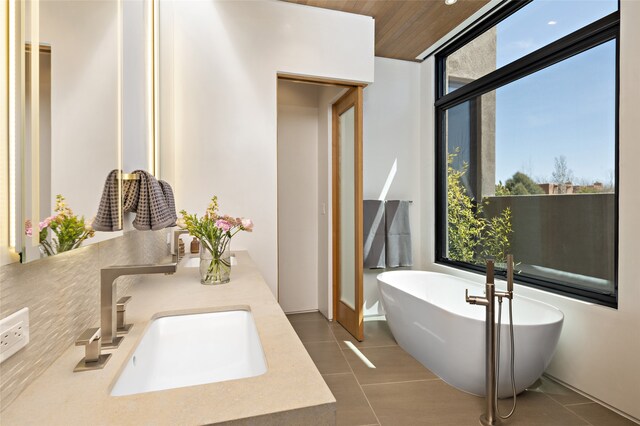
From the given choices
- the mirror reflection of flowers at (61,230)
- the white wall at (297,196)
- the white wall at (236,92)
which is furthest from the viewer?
the white wall at (297,196)

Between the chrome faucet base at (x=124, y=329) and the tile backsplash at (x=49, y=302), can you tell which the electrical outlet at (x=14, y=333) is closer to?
the tile backsplash at (x=49, y=302)

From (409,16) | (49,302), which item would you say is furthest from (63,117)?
(409,16)

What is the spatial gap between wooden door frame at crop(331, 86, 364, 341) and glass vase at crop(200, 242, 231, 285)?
1542mm

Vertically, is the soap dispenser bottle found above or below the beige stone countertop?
above

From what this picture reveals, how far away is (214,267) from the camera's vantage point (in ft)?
4.92

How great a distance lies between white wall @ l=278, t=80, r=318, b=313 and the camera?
353cm

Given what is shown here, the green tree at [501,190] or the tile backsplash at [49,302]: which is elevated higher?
the green tree at [501,190]

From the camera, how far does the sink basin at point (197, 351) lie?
92 cm

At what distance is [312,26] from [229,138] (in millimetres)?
1123

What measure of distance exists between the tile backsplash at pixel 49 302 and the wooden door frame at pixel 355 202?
2.05 metres

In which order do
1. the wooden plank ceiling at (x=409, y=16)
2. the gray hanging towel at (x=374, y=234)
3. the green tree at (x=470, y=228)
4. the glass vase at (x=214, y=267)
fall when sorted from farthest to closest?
the gray hanging towel at (x=374, y=234), the green tree at (x=470, y=228), the wooden plank ceiling at (x=409, y=16), the glass vase at (x=214, y=267)

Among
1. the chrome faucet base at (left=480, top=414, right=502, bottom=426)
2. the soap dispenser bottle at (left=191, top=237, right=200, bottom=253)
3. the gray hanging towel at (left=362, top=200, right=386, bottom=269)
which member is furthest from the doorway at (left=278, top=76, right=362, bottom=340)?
the chrome faucet base at (left=480, top=414, right=502, bottom=426)

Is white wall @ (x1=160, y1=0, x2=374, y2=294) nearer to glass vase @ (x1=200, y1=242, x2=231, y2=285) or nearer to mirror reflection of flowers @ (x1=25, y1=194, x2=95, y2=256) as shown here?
glass vase @ (x1=200, y1=242, x2=231, y2=285)

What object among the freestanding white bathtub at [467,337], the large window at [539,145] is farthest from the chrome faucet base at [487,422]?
the large window at [539,145]
